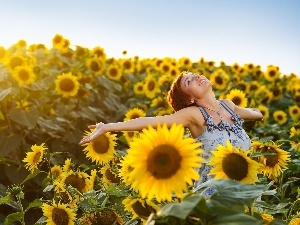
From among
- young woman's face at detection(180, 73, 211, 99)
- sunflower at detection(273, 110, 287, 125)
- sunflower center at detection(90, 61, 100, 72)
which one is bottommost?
sunflower at detection(273, 110, 287, 125)

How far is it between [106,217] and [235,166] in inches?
31.2

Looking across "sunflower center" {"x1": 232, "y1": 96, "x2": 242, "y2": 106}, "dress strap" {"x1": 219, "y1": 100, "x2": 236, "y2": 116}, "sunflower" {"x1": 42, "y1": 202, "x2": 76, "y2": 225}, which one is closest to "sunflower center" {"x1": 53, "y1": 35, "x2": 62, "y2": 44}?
"sunflower center" {"x1": 232, "y1": 96, "x2": 242, "y2": 106}

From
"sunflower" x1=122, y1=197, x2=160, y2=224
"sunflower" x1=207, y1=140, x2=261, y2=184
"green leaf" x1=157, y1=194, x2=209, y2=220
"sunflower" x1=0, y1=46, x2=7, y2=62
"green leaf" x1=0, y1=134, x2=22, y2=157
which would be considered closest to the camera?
"green leaf" x1=157, y1=194, x2=209, y2=220

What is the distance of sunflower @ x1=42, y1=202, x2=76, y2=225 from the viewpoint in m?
2.78

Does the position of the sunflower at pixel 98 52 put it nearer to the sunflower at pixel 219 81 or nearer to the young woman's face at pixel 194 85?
the sunflower at pixel 219 81

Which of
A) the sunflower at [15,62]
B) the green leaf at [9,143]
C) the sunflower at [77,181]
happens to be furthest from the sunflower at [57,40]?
the sunflower at [77,181]

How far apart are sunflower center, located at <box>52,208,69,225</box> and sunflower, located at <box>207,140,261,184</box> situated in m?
0.96

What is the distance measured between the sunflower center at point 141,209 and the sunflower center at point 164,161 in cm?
32

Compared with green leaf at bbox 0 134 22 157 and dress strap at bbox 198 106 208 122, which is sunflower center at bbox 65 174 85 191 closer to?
dress strap at bbox 198 106 208 122

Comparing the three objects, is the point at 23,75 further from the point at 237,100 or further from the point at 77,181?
the point at 77,181

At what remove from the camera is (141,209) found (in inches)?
81.7

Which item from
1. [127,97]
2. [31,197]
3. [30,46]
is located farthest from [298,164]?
[30,46]

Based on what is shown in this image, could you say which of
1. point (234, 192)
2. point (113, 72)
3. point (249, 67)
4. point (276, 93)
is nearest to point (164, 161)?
point (234, 192)

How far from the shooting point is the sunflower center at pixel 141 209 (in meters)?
2.03
